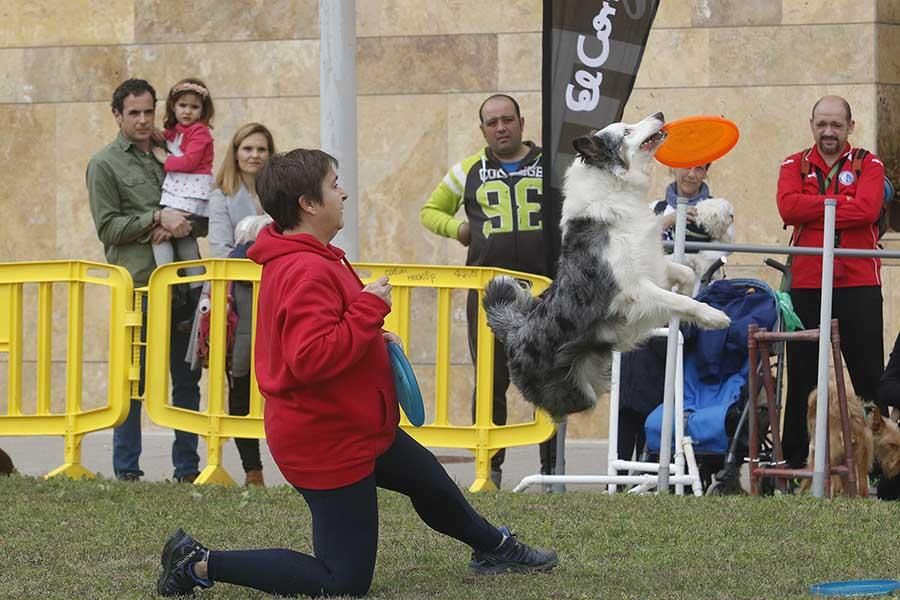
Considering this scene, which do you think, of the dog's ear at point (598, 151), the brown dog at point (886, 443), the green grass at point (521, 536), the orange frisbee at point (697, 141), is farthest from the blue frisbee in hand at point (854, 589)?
the brown dog at point (886, 443)

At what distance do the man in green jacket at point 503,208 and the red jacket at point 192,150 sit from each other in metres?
1.65

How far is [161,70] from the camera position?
46.2 feet

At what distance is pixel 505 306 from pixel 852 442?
3.94 m

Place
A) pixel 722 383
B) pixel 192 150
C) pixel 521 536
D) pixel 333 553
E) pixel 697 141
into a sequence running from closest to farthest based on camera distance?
1. pixel 333 553
2. pixel 697 141
3. pixel 521 536
4. pixel 722 383
5. pixel 192 150

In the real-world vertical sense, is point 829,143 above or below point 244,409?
above

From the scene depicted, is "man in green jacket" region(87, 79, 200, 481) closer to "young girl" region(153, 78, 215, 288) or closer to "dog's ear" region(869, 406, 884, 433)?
"young girl" region(153, 78, 215, 288)

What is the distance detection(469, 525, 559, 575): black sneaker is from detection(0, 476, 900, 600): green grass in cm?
7

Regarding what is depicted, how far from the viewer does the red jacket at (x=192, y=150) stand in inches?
417

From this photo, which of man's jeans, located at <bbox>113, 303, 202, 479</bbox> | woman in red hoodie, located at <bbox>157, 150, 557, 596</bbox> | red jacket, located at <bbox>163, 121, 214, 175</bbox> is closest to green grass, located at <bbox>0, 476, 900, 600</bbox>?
woman in red hoodie, located at <bbox>157, 150, 557, 596</bbox>

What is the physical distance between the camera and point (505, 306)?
5.76 meters

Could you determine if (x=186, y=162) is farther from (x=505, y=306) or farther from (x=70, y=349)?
(x=505, y=306)

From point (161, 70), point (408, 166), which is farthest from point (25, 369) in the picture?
point (408, 166)

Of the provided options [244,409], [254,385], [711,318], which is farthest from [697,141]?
[244,409]

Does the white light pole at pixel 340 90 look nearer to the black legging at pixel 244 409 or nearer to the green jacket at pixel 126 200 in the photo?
the black legging at pixel 244 409
